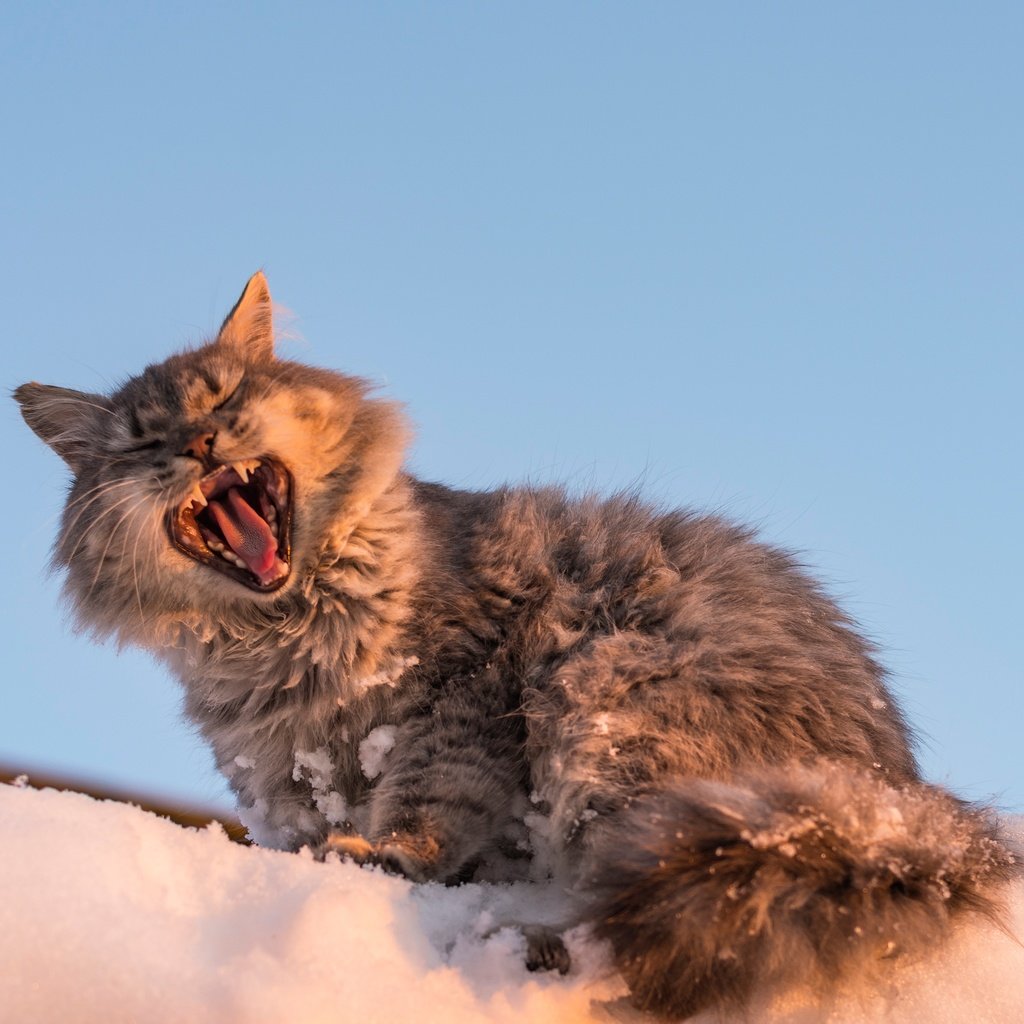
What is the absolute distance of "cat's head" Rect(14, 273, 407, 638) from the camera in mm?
2812

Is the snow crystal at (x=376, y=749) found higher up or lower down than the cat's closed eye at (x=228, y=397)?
lower down

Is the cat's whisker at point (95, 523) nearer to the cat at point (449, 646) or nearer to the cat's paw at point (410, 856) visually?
the cat at point (449, 646)

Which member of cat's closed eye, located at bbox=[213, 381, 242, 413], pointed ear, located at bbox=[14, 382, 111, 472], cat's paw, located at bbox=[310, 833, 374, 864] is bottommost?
cat's paw, located at bbox=[310, 833, 374, 864]

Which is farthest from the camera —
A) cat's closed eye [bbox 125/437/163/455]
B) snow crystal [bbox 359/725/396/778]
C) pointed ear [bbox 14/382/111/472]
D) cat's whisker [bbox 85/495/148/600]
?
pointed ear [bbox 14/382/111/472]

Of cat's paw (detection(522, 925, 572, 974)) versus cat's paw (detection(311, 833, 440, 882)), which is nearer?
cat's paw (detection(522, 925, 572, 974))

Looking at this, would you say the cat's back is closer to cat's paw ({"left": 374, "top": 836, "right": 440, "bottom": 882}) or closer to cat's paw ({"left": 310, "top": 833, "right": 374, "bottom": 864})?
cat's paw ({"left": 374, "top": 836, "right": 440, "bottom": 882})

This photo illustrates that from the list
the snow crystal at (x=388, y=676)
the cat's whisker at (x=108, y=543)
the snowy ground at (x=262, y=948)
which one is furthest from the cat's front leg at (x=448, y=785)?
the cat's whisker at (x=108, y=543)

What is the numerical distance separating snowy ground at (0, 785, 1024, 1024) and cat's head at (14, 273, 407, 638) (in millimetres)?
965

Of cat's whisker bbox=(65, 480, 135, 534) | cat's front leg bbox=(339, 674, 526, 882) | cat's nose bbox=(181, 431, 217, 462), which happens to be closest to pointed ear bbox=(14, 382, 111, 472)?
cat's whisker bbox=(65, 480, 135, 534)

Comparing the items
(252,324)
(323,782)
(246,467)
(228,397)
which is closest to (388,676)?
(323,782)

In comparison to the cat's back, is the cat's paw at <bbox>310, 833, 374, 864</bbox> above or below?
below

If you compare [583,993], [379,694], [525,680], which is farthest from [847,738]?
[379,694]

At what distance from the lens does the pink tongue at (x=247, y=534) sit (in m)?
2.82

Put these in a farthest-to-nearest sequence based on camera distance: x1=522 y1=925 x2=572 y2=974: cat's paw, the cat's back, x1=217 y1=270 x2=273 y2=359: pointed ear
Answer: x1=217 y1=270 x2=273 y2=359: pointed ear → the cat's back → x1=522 y1=925 x2=572 y2=974: cat's paw
